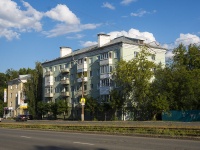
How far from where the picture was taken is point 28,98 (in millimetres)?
86500

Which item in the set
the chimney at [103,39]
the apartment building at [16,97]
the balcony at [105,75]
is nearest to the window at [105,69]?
the balcony at [105,75]

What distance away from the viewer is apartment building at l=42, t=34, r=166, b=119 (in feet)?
211

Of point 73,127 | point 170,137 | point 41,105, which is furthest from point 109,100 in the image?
point 170,137

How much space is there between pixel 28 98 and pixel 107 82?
29397 millimetres

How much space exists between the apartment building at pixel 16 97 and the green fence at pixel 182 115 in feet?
164

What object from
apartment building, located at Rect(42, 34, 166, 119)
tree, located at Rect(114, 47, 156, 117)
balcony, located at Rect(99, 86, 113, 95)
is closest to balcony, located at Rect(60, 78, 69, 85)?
apartment building, located at Rect(42, 34, 166, 119)

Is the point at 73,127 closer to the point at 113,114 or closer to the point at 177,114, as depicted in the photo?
the point at 177,114

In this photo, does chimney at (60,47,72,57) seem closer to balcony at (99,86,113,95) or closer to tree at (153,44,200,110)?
balcony at (99,86,113,95)

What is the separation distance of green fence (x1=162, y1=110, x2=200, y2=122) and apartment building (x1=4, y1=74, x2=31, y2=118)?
50.0m

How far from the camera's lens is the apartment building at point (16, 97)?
95.6 meters

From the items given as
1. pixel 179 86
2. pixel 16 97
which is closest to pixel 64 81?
pixel 16 97

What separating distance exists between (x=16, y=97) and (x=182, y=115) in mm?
60931

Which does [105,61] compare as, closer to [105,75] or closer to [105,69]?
[105,69]

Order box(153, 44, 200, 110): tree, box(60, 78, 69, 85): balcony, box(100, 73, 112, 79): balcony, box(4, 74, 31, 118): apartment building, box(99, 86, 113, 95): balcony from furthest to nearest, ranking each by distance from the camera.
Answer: box(4, 74, 31, 118): apartment building, box(60, 78, 69, 85): balcony, box(99, 86, 113, 95): balcony, box(100, 73, 112, 79): balcony, box(153, 44, 200, 110): tree
